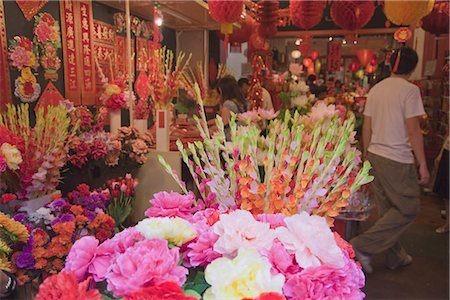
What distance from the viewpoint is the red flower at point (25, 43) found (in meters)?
2.86

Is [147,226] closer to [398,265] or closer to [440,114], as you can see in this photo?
[398,265]

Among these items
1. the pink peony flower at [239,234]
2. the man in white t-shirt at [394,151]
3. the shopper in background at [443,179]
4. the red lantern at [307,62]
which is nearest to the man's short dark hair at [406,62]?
the man in white t-shirt at [394,151]

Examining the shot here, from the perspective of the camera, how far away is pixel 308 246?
749mm

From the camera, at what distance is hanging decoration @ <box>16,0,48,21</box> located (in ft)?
9.47

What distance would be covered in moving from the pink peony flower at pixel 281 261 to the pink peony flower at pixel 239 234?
0.01 m

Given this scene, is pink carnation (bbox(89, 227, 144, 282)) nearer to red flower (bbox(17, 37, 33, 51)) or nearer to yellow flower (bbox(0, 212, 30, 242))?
yellow flower (bbox(0, 212, 30, 242))

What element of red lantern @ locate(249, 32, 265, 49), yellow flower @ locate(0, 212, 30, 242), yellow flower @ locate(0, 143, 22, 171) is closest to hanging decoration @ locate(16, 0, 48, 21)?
yellow flower @ locate(0, 143, 22, 171)

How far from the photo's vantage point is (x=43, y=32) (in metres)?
3.08

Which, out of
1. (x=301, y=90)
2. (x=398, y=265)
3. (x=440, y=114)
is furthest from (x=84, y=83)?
(x=440, y=114)

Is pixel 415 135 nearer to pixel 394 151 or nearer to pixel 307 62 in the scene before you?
pixel 394 151

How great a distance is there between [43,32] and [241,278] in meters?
2.93


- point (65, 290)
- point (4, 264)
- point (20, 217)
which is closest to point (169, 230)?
point (65, 290)

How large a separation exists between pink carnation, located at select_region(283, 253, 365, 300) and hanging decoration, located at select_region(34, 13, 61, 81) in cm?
290

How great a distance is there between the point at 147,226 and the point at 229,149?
12.9 inches
